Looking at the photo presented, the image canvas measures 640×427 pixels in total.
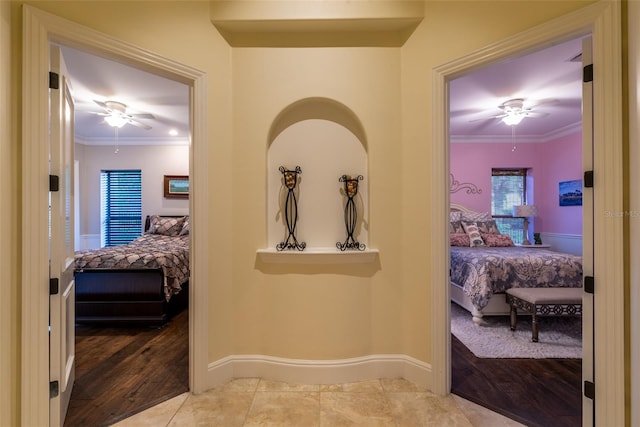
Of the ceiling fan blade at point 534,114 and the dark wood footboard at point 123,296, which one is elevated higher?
the ceiling fan blade at point 534,114

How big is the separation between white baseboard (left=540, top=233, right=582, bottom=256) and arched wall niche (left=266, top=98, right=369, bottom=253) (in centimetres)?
500

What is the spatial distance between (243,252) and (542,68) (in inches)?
141

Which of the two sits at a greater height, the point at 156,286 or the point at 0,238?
the point at 0,238

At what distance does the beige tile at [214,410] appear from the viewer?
177cm

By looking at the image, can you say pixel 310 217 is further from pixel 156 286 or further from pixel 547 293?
pixel 547 293

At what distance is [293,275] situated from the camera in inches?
87.4

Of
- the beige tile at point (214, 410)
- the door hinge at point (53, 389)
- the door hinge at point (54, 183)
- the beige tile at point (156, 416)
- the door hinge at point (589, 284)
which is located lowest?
the beige tile at point (156, 416)

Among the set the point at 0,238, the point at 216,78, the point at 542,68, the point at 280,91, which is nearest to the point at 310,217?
the point at 280,91

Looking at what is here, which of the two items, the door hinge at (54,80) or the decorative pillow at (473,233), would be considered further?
the decorative pillow at (473,233)

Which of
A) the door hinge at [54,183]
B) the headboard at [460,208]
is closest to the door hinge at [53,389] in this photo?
the door hinge at [54,183]

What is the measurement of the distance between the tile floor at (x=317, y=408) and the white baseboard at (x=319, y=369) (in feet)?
0.17

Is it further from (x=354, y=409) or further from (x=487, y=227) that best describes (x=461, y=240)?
(x=354, y=409)

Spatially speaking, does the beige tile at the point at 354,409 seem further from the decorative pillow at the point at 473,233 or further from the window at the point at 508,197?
the window at the point at 508,197

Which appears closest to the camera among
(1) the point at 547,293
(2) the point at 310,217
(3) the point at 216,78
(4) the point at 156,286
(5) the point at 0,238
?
(5) the point at 0,238
